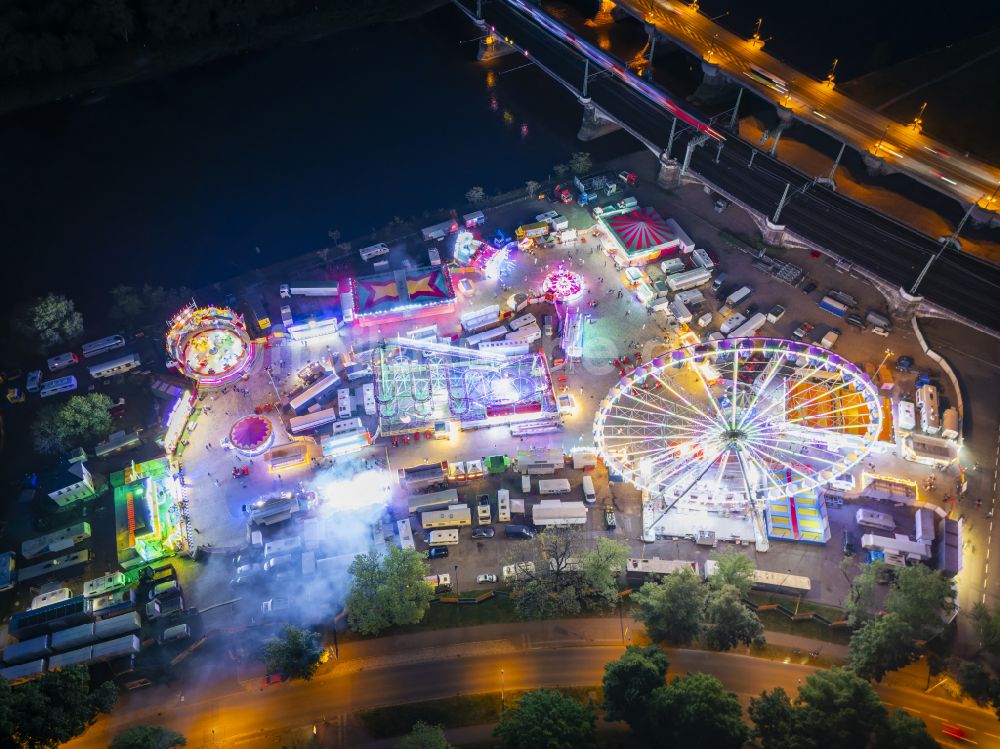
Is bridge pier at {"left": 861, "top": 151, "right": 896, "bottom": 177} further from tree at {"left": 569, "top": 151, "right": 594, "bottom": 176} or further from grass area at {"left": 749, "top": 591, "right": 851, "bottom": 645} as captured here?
grass area at {"left": 749, "top": 591, "right": 851, "bottom": 645}

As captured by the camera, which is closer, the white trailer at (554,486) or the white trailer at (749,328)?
the white trailer at (554,486)

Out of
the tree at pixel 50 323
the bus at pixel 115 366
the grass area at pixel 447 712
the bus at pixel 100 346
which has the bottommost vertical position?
the grass area at pixel 447 712

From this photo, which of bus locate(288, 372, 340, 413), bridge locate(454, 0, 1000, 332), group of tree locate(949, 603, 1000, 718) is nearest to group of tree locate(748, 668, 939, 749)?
group of tree locate(949, 603, 1000, 718)

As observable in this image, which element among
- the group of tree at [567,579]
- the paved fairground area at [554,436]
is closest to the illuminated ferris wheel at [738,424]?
the paved fairground area at [554,436]

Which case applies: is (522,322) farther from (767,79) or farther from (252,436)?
(767,79)

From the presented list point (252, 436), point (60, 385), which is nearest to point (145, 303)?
point (60, 385)

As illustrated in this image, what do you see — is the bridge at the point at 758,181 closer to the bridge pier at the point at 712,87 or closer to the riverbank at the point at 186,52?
the bridge pier at the point at 712,87
